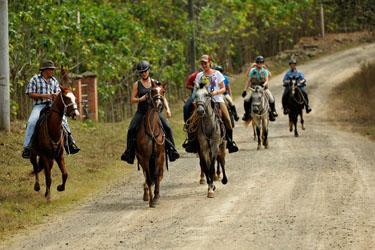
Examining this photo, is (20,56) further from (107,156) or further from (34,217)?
(34,217)

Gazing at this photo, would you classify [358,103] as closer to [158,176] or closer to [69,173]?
[69,173]

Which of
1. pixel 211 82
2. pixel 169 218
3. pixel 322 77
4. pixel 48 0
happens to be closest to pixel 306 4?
pixel 322 77

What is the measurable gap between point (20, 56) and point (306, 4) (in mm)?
28918

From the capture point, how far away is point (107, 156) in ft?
61.4

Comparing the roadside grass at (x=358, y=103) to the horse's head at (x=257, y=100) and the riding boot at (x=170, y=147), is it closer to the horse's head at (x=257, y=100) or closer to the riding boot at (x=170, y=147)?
the horse's head at (x=257, y=100)

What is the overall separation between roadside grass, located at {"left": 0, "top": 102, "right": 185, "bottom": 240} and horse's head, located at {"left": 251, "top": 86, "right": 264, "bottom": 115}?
115 inches

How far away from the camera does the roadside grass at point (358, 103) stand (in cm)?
2555

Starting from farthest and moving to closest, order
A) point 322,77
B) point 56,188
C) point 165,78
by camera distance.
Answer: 1. point 322,77
2. point 165,78
3. point 56,188

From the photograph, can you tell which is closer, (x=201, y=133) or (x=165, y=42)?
(x=201, y=133)

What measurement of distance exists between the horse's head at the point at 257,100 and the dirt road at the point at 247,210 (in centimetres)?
152

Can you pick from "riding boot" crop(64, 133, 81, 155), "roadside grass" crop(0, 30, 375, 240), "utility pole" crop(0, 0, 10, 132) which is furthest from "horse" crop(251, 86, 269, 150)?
"riding boot" crop(64, 133, 81, 155)

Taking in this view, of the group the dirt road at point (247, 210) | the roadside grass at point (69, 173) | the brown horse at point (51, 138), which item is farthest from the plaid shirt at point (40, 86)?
the dirt road at point (247, 210)

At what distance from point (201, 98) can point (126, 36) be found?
15.4 m

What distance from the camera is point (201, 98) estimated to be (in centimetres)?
1227
